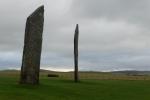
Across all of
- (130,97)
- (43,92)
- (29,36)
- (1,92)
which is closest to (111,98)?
(130,97)

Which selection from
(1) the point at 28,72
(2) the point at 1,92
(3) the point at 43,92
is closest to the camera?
(2) the point at 1,92

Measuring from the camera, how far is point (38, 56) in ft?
101

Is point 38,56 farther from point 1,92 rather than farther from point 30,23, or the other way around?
point 1,92

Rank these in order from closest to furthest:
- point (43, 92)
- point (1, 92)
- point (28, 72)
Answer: point (1, 92) < point (43, 92) < point (28, 72)

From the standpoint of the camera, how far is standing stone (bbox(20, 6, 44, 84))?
30.4 m

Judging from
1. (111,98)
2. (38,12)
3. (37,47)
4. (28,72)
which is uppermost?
(38,12)

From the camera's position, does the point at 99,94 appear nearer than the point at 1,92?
No

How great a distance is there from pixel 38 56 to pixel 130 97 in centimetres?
789

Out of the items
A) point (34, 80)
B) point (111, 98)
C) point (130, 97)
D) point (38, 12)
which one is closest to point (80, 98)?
point (111, 98)

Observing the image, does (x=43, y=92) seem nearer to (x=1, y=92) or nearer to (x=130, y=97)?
(x=1, y=92)

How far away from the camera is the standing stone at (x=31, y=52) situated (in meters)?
30.4

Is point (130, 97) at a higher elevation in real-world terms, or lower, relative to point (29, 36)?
lower

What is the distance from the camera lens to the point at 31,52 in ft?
100

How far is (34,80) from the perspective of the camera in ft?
101
